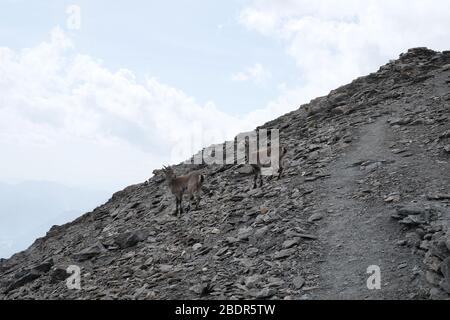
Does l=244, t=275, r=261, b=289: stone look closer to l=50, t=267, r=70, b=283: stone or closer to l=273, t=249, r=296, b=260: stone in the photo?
l=273, t=249, r=296, b=260: stone

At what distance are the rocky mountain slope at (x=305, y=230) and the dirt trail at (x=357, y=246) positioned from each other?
0.12ft

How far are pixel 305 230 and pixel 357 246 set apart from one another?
6.44ft

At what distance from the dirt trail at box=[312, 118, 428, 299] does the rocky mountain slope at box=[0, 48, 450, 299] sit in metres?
0.04

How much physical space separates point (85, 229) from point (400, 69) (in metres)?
26.6

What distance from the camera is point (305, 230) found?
1424 centimetres

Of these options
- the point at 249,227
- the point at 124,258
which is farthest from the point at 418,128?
the point at 124,258

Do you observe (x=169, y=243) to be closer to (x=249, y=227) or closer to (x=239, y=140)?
(x=249, y=227)

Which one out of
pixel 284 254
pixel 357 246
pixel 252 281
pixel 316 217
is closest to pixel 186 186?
pixel 316 217

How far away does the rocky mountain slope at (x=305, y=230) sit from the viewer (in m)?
11.6

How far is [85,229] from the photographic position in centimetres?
2716

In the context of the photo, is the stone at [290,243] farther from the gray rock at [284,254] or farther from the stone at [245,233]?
the stone at [245,233]
